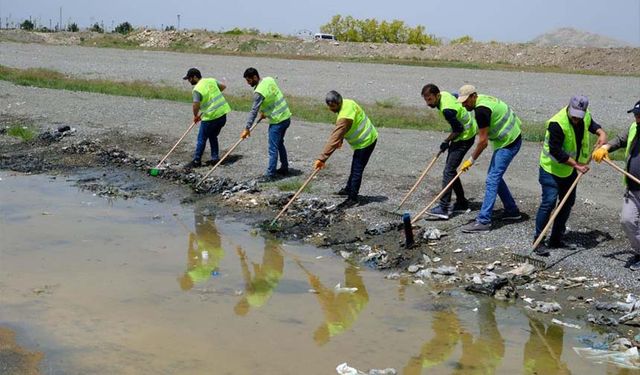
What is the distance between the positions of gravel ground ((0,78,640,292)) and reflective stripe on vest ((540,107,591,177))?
3.01 feet

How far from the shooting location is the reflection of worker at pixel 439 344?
616 centimetres

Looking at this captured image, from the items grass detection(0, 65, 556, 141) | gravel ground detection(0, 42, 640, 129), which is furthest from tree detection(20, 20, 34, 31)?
grass detection(0, 65, 556, 141)

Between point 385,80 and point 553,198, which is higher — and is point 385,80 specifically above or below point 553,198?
above

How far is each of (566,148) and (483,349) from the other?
2.59 m

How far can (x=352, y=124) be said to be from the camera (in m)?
10.1

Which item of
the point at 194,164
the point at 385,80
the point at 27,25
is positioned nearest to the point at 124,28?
the point at 27,25

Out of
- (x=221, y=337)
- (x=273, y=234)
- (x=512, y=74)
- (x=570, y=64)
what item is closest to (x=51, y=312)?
(x=221, y=337)

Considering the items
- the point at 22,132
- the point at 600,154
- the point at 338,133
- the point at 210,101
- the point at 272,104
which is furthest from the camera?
the point at 22,132

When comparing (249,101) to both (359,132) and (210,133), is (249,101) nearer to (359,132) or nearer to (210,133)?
(210,133)

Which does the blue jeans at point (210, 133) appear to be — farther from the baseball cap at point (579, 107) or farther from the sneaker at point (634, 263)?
the sneaker at point (634, 263)

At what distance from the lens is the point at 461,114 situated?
9.41 metres

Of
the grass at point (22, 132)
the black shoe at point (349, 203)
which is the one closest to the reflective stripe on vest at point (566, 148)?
the black shoe at point (349, 203)

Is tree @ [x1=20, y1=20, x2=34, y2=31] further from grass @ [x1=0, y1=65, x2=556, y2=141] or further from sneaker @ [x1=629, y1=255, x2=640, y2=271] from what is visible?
sneaker @ [x1=629, y1=255, x2=640, y2=271]

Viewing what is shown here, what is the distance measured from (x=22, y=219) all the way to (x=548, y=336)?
6830 mm
